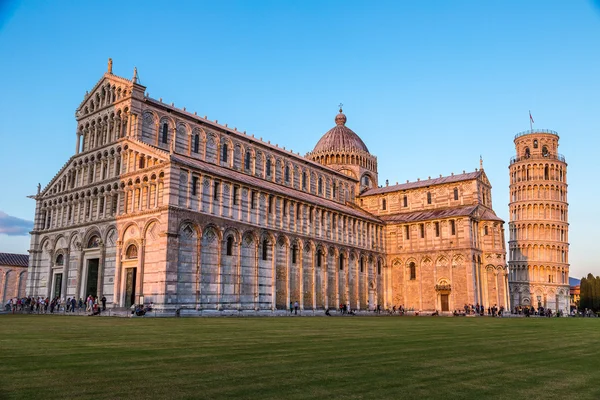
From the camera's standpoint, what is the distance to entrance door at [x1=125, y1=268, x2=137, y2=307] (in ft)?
135

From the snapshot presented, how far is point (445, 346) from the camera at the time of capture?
15.6m

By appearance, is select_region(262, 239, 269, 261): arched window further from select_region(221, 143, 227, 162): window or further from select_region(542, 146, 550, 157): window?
select_region(542, 146, 550, 157): window

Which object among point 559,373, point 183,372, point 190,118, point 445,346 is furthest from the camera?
point 190,118

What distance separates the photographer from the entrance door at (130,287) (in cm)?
4100

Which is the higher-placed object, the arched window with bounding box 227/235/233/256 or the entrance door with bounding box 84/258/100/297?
the arched window with bounding box 227/235/233/256

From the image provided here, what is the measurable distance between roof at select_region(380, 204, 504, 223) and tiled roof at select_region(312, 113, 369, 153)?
1418 centimetres

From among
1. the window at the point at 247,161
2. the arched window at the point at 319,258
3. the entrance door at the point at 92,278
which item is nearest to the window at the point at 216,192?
the window at the point at 247,161

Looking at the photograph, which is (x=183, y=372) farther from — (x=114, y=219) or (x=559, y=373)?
(x=114, y=219)

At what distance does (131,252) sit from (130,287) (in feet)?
9.14

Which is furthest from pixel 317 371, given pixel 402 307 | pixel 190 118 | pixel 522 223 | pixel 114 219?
pixel 522 223

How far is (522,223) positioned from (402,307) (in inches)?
1607

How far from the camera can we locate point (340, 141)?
253ft

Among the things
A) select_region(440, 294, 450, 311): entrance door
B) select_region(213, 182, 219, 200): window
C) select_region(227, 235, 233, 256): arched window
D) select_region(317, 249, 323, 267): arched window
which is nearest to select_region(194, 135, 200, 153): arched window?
select_region(213, 182, 219, 200): window

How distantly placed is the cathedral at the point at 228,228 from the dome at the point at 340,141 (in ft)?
28.4
